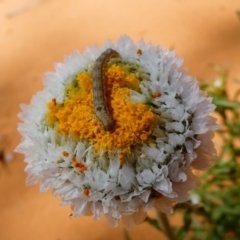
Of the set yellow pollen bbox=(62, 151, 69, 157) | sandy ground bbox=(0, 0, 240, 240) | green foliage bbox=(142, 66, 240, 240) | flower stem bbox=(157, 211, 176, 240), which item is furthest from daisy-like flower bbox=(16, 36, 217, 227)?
sandy ground bbox=(0, 0, 240, 240)

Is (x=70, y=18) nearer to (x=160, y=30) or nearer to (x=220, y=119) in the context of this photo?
(x=160, y=30)

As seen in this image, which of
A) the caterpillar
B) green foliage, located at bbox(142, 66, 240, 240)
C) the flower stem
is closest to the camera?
the caterpillar

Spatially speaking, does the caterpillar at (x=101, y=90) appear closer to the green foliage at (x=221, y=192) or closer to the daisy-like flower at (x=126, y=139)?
the daisy-like flower at (x=126, y=139)

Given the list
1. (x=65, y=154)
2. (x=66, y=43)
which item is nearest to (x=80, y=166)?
(x=65, y=154)

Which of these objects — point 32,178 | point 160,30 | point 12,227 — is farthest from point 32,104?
point 160,30

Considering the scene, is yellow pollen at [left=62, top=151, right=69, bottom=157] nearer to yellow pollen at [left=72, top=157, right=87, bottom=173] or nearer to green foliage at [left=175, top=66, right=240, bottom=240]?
yellow pollen at [left=72, top=157, right=87, bottom=173]

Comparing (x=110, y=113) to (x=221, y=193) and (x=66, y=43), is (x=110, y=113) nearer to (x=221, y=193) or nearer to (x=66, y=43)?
(x=221, y=193)
